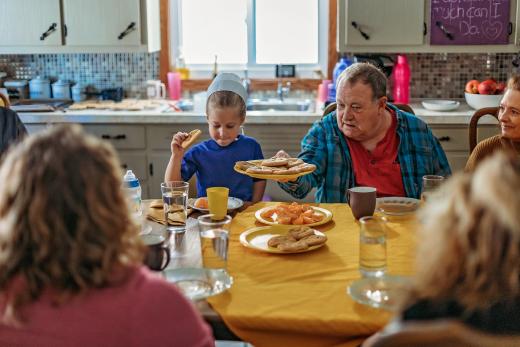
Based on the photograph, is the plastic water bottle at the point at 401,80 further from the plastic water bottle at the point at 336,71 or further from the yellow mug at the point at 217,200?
the yellow mug at the point at 217,200

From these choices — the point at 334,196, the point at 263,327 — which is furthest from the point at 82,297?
the point at 334,196

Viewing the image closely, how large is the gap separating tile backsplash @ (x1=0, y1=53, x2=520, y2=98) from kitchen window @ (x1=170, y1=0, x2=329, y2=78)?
27cm

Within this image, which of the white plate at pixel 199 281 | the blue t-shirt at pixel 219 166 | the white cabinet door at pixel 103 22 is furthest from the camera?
the white cabinet door at pixel 103 22

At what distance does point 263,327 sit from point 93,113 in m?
2.64

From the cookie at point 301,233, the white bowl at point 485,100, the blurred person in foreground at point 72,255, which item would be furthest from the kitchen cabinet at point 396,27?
the blurred person in foreground at point 72,255

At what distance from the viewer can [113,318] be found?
116 centimetres

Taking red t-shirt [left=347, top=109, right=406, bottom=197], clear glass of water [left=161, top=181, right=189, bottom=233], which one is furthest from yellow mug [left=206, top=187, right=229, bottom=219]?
red t-shirt [left=347, top=109, right=406, bottom=197]

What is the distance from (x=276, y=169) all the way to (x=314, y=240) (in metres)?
0.42

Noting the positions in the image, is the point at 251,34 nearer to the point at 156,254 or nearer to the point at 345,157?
the point at 345,157

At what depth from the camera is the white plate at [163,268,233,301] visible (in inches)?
64.5

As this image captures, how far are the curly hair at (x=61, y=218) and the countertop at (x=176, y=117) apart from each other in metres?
2.66

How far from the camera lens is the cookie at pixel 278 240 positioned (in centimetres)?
193

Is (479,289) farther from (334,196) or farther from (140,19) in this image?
(140,19)

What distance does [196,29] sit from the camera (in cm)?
455
